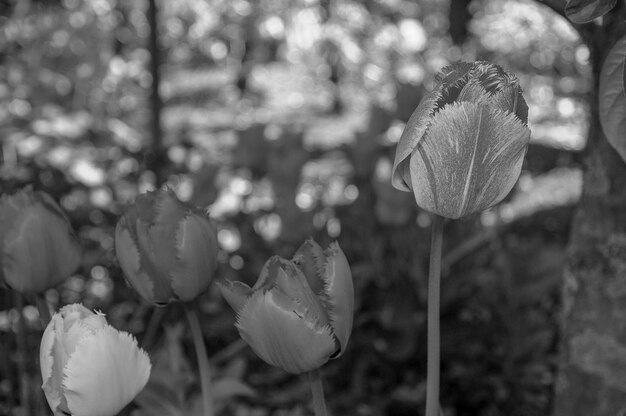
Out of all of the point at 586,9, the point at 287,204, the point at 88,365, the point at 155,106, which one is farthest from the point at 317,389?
the point at 155,106

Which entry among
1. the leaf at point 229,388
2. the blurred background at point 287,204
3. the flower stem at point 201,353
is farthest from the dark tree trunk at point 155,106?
the flower stem at point 201,353

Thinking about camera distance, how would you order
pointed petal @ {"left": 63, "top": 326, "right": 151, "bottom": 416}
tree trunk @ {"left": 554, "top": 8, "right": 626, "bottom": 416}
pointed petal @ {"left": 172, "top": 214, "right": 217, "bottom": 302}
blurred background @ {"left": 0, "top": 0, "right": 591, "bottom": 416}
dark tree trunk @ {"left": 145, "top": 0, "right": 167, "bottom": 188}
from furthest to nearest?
1. dark tree trunk @ {"left": 145, "top": 0, "right": 167, "bottom": 188}
2. blurred background @ {"left": 0, "top": 0, "right": 591, "bottom": 416}
3. tree trunk @ {"left": 554, "top": 8, "right": 626, "bottom": 416}
4. pointed petal @ {"left": 172, "top": 214, "right": 217, "bottom": 302}
5. pointed petal @ {"left": 63, "top": 326, "right": 151, "bottom": 416}

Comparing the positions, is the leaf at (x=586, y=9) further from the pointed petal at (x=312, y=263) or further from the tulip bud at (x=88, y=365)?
the tulip bud at (x=88, y=365)

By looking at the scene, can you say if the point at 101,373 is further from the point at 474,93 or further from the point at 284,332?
the point at 474,93

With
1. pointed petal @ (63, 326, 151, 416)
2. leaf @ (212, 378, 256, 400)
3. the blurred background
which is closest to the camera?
pointed petal @ (63, 326, 151, 416)

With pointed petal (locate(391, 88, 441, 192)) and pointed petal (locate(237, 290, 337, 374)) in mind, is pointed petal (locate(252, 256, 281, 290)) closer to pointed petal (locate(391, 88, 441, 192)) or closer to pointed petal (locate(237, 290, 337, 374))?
pointed petal (locate(237, 290, 337, 374))

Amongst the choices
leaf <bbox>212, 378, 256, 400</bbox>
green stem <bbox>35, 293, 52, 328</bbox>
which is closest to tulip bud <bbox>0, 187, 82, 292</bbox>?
green stem <bbox>35, 293, 52, 328</bbox>
